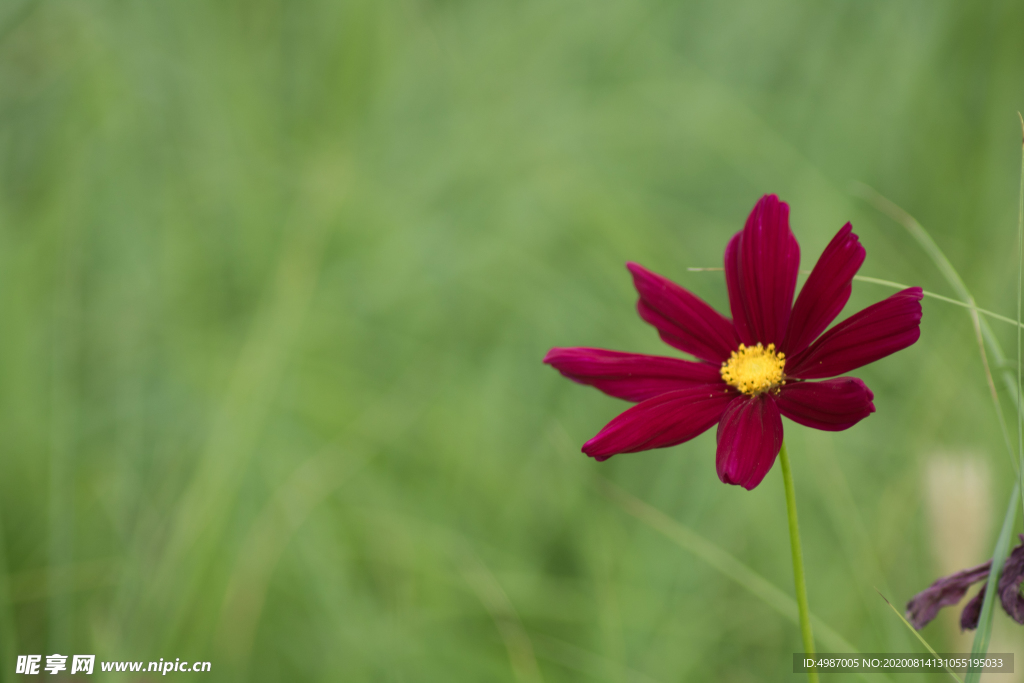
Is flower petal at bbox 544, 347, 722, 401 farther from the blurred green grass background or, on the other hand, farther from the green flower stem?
the blurred green grass background

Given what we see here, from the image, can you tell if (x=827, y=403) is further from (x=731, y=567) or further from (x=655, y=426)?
(x=731, y=567)

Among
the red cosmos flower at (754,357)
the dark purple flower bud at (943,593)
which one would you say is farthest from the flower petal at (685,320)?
the dark purple flower bud at (943,593)

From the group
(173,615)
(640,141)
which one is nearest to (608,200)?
(640,141)

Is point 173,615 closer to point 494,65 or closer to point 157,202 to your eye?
point 157,202

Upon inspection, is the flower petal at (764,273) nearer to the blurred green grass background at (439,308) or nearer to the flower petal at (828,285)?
the flower petal at (828,285)

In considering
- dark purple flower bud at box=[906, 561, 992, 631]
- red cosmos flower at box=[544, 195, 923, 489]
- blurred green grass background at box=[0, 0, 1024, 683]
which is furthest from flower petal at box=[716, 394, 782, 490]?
blurred green grass background at box=[0, 0, 1024, 683]

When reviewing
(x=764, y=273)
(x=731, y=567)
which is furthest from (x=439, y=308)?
(x=764, y=273)
